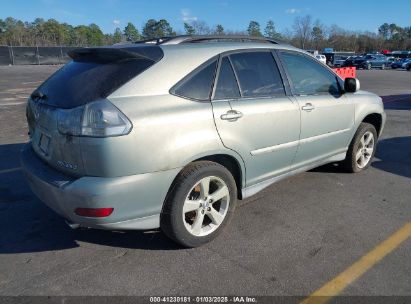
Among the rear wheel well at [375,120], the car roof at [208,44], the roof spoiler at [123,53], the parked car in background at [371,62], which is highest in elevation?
the parked car in background at [371,62]

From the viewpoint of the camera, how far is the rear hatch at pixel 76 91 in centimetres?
277

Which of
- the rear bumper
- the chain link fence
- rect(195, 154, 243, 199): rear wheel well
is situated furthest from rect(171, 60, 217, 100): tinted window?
the chain link fence

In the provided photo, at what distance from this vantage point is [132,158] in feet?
8.85

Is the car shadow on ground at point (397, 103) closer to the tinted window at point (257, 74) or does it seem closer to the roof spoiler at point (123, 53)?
the tinted window at point (257, 74)

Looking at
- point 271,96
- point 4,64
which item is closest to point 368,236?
point 271,96

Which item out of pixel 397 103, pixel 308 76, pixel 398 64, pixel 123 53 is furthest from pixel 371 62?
pixel 123 53

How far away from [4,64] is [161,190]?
46.6 meters

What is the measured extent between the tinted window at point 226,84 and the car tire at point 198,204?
633 mm

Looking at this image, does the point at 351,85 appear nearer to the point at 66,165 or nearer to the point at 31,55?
the point at 66,165

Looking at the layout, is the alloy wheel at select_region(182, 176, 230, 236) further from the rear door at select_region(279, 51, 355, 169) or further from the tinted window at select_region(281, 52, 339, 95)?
the tinted window at select_region(281, 52, 339, 95)

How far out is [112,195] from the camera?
2.68 m

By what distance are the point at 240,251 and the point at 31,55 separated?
47.9 m

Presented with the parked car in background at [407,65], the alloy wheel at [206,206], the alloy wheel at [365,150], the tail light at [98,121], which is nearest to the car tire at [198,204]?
the alloy wheel at [206,206]

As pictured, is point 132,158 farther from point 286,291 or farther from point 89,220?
point 286,291
